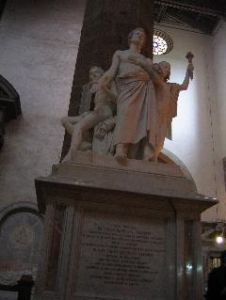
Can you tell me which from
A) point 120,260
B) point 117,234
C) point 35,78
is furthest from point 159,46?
point 120,260

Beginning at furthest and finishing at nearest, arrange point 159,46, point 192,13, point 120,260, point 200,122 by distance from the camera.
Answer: point 192,13, point 159,46, point 200,122, point 120,260

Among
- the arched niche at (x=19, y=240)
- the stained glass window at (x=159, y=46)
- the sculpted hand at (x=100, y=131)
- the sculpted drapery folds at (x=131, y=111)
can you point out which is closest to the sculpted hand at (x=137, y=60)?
the sculpted drapery folds at (x=131, y=111)

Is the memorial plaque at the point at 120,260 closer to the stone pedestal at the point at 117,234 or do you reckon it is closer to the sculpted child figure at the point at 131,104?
the stone pedestal at the point at 117,234

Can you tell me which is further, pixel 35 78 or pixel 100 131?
pixel 35 78

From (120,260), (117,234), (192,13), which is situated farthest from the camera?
(192,13)

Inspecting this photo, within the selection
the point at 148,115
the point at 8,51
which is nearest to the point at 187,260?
the point at 148,115

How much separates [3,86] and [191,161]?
7326 mm

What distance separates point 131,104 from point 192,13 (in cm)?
1535

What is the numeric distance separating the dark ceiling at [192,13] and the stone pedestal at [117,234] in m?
14.2

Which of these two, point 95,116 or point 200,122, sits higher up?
point 200,122

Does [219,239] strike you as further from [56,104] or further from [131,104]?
[131,104]

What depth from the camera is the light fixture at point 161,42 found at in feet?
55.2

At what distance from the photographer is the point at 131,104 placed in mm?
4215

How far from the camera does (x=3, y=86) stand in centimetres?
1084
